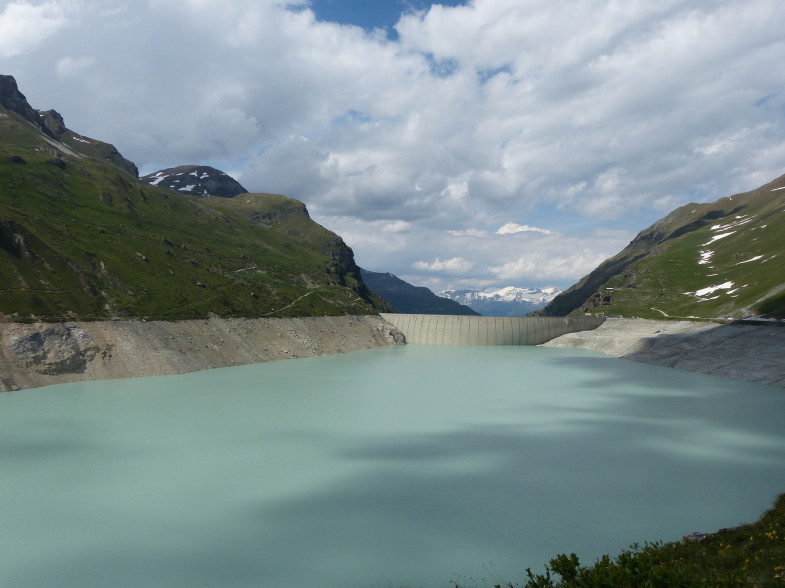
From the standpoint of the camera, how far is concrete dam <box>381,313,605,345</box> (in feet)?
352

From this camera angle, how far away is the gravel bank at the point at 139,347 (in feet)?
165

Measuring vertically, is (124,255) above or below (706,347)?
above

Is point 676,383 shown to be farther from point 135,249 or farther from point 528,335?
point 135,249

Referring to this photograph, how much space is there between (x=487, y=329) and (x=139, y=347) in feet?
225

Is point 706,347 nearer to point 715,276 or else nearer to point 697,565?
point 697,565

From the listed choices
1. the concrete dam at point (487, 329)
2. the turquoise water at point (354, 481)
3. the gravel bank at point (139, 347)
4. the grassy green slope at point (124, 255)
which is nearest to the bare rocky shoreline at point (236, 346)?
the gravel bank at point (139, 347)

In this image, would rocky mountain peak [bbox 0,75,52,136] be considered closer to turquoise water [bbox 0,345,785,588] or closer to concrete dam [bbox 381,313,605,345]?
concrete dam [bbox 381,313,605,345]

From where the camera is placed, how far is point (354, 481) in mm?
22969

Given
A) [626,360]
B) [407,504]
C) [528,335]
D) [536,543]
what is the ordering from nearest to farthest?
[536,543]
[407,504]
[626,360]
[528,335]

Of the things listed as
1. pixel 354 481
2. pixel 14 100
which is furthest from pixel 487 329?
pixel 14 100

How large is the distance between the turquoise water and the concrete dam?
60199 mm

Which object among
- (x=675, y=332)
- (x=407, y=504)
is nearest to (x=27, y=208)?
(x=407, y=504)

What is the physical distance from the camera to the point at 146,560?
15820 millimetres

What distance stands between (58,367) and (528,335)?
84328 millimetres
